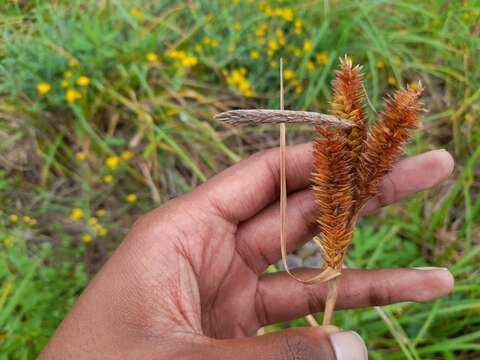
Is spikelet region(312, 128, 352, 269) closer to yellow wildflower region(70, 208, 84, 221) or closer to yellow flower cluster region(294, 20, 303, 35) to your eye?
yellow wildflower region(70, 208, 84, 221)

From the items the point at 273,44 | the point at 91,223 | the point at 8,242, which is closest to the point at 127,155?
the point at 91,223

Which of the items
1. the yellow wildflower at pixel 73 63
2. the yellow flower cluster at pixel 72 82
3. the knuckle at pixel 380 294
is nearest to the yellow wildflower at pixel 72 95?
the yellow flower cluster at pixel 72 82

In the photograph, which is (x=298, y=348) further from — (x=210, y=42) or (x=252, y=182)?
Result: (x=210, y=42)

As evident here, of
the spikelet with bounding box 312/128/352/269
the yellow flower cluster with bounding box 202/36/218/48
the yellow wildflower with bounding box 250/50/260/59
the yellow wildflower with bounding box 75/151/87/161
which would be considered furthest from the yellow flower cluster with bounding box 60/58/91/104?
the spikelet with bounding box 312/128/352/269

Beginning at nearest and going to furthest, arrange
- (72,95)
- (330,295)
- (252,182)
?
1. (330,295)
2. (252,182)
3. (72,95)

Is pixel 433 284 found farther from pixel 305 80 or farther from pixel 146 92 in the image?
pixel 146 92

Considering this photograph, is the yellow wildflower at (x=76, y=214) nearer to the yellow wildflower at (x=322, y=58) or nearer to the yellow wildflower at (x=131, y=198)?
the yellow wildflower at (x=131, y=198)
